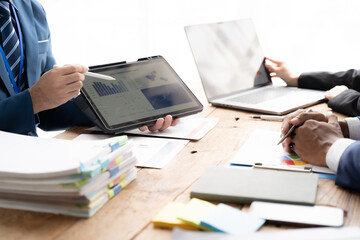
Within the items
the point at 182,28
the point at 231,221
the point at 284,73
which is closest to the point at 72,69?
the point at 231,221

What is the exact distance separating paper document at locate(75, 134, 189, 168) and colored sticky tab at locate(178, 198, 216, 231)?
248mm

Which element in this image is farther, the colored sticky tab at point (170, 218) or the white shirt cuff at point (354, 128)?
the white shirt cuff at point (354, 128)

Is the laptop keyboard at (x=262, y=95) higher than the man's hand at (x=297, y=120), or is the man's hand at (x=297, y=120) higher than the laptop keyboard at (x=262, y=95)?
the man's hand at (x=297, y=120)

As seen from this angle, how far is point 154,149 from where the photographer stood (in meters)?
1.14

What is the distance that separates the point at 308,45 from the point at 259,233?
204cm

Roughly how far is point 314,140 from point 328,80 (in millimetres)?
851

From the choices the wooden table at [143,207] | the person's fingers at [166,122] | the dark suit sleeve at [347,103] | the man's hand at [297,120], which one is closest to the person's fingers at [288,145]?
the man's hand at [297,120]

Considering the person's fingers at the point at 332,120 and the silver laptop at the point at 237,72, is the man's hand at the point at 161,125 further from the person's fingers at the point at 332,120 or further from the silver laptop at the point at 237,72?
the person's fingers at the point at 332,120

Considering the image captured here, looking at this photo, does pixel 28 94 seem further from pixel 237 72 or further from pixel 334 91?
pixel 334 91

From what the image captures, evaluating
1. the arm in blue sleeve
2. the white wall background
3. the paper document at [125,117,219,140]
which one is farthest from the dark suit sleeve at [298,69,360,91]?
the arm in blue sleeve

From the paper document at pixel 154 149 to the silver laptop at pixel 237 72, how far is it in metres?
0.45

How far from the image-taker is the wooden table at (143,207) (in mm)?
726

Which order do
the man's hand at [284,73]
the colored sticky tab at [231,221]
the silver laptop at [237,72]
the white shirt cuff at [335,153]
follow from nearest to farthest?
the colored sticky tab at [231,221] < the white shirt cuff at [335,153] < the silver laptop at [237,72] < the man's hand at [284,73]

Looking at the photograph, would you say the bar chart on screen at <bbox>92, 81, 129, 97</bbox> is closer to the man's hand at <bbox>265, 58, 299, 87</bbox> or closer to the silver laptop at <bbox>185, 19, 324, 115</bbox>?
the silver laptop at <bbox>185, 19, 324, 115</bbox>
